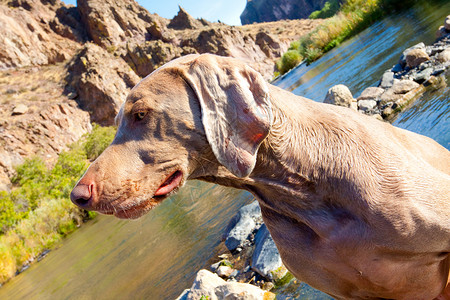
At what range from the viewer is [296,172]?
2.31 metres

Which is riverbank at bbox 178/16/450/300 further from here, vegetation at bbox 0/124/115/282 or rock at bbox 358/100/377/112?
vegetation at bbox 0/124/115/282

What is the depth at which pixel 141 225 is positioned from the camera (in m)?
13.3

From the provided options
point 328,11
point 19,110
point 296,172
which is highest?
point 19,110

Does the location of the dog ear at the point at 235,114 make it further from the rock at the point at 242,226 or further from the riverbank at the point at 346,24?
the riverbank at the point at 346,24

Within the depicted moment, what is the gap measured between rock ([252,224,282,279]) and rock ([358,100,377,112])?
567cm

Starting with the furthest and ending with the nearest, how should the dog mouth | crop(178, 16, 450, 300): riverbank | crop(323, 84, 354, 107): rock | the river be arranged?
crop(323, 84, 354, 107): rock < the river < crop(178, 16, 450, 300): riverbank < the dog mouth

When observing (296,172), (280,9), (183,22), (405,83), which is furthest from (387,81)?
(280,9)

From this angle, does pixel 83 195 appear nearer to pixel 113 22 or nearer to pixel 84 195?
pixel 84 195

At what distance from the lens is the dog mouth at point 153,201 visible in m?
2.13

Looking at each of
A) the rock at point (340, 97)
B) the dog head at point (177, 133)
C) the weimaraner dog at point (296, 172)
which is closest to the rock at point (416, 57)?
the rock at point (340, 97)

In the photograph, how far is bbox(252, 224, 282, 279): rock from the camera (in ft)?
16.7

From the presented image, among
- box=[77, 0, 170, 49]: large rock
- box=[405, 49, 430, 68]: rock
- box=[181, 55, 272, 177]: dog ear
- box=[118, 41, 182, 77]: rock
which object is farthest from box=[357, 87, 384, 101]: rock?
box=[77, 0, 170, 49]: large rock

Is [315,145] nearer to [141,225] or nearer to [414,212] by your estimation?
[414,212]

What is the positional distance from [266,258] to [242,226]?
1.70m
